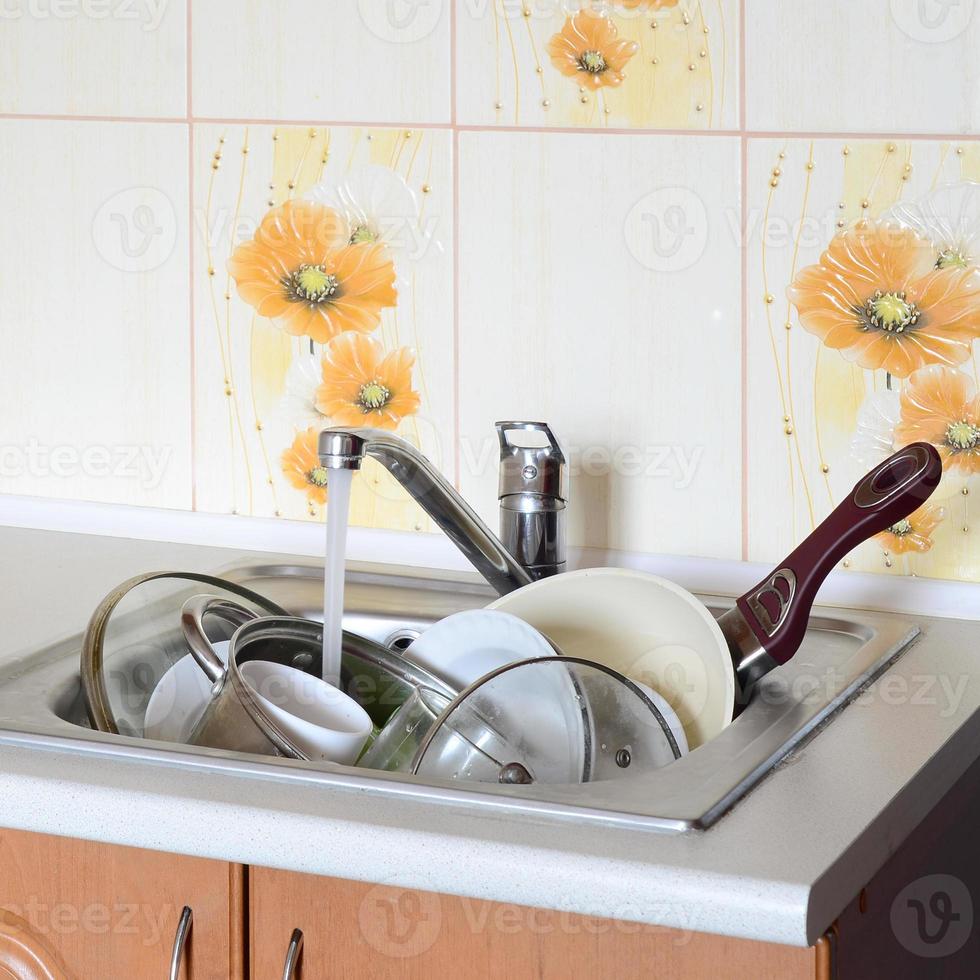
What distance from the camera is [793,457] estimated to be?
1.21 m

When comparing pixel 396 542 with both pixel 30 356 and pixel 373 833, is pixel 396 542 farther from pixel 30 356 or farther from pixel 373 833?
pixel 373 833

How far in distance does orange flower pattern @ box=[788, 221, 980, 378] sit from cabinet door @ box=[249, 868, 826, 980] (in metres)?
0.62

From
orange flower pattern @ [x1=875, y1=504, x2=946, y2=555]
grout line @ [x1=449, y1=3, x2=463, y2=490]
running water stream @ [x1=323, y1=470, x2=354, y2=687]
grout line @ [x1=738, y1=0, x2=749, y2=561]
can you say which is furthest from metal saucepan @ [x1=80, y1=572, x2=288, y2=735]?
orange flower pattern @ [x1=875, y1=504, x2=946, y2=555]

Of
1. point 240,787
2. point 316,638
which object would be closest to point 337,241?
point 316,638

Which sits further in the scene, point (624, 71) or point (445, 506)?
point (624, 71)

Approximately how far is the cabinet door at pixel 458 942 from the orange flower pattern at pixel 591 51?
0.77m

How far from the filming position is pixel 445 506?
43.9 inches

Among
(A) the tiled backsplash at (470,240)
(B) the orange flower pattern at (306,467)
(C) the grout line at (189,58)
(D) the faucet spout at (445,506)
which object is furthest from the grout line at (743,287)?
(C) the grout line at (189,58)

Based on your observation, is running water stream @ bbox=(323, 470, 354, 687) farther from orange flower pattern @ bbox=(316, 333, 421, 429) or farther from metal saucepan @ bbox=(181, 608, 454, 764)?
orange flower pattern @ bbox=(316, 333, 421, 429)

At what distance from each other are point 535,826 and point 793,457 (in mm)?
564

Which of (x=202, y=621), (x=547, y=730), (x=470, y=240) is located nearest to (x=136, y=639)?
(x=202, y=621)

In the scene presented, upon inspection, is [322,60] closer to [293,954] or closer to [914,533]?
[914,533]

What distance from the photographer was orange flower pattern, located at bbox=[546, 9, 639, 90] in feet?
4.00

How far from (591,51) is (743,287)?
26 centimetres
